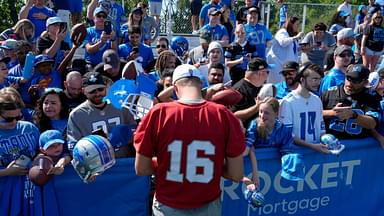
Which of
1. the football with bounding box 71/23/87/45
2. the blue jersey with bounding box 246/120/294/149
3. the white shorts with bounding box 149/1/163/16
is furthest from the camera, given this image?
the white shorts with bounding box 149/1/163/16

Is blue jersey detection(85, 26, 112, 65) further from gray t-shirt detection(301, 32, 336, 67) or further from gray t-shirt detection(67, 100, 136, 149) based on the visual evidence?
gray t-shirt detection(301, 32, 336, 67)

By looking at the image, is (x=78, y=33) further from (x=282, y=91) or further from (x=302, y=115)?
(x=302, y=115)

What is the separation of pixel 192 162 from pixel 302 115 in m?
2.04

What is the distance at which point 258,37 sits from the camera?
9.52 m

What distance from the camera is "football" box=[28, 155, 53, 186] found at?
4.07 meters

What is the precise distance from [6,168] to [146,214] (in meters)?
1.29

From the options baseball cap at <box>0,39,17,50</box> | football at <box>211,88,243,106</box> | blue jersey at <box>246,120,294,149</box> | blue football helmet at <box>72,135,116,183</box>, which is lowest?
blue jersey at <box>246,120,294,149</box>

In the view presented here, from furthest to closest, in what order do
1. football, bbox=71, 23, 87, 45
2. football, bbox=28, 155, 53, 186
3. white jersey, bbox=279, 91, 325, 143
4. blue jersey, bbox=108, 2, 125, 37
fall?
blue jersey, bbox=108, 2, 125, 37 < football, bbox=71, 23, 87, 45 < white jersey, bbox=279, 91, 325, 143 < football, bbox=28, 155, 53, 186

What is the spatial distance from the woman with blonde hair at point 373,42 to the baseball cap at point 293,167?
6.74 m

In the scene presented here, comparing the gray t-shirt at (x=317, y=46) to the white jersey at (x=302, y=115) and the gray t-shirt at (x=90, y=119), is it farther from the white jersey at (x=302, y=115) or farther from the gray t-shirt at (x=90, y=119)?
the gray t-shirt at (x=90, y=119)

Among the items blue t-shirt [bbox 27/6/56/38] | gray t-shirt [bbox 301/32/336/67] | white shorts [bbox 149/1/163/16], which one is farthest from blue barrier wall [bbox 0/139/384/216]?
white shorts [bbox 149/1/163/16]

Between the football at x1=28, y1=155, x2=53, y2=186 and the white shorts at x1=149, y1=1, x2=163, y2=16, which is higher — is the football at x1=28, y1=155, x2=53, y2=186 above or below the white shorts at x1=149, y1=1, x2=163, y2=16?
below

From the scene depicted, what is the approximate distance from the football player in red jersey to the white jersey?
167 centimetres

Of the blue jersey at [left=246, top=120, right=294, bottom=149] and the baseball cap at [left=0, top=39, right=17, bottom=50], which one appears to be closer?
the blue jersey at [left=246, top=120, right=294, bottom=149]
